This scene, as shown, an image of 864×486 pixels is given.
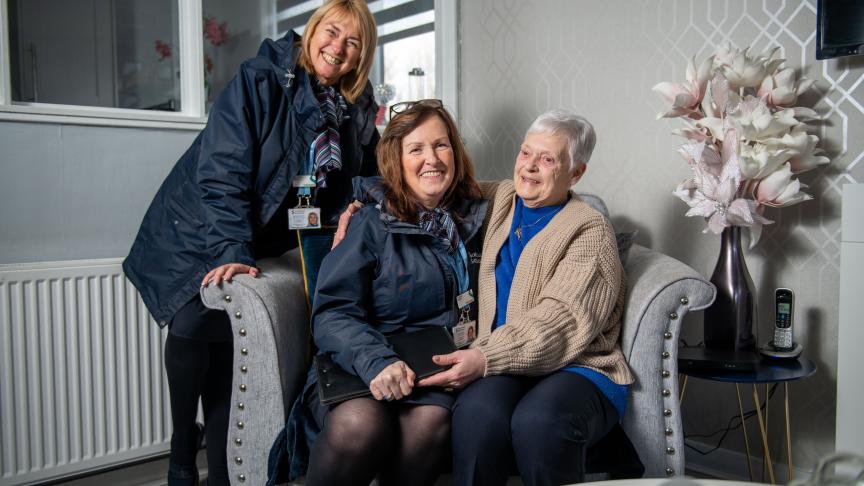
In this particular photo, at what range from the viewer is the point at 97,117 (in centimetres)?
214

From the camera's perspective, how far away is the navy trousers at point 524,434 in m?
1.41

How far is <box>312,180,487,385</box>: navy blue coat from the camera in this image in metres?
1.62

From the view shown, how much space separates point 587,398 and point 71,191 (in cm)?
167

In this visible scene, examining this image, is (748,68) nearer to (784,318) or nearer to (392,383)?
(784,318)

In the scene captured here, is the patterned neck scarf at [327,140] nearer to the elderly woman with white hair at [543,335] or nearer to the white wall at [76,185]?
the elderly woman with white hair at [543,335]

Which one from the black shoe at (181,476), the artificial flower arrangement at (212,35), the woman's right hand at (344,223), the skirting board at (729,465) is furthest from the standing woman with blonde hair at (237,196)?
the skirting board at (729,465)

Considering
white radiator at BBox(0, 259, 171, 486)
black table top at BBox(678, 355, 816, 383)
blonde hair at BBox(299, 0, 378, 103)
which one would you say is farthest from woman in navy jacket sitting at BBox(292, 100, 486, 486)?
white radiator at BBox(0, 259, 171, 486)

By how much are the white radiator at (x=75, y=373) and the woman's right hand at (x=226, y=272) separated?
65 cm

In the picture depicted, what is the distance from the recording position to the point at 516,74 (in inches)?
108

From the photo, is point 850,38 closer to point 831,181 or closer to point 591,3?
point 831,181

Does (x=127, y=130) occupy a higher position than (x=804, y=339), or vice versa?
(x=127, y=130)

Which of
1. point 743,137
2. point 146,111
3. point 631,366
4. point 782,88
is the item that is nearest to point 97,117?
point 146,111

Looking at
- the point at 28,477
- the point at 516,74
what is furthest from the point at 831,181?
the point at 28,477

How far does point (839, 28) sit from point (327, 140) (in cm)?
141
